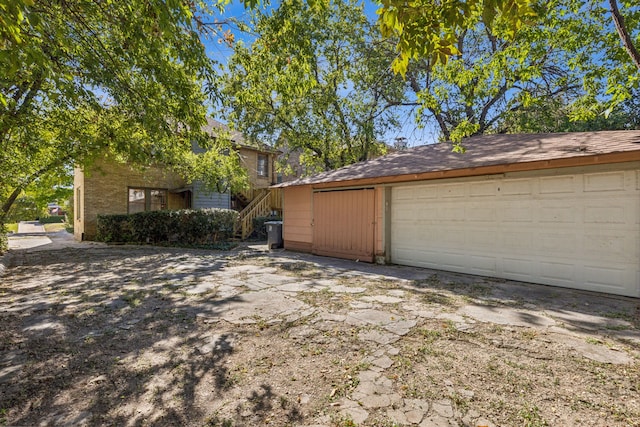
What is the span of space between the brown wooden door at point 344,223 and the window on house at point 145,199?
30.9 feet

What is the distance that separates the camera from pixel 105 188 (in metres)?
13.5

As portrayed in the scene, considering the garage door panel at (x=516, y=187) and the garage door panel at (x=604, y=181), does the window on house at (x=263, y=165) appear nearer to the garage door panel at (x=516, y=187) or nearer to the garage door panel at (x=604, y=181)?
the garage door panel at (x=516, y=187)

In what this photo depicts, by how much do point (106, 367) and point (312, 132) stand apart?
1239cm

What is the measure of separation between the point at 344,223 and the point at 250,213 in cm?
725

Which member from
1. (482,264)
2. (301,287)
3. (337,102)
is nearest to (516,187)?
(482,264)

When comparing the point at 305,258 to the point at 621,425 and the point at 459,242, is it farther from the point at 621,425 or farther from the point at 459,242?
the point at 621,425

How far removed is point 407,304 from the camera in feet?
14.6

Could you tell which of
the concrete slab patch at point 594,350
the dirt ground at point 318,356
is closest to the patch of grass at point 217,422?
the dirt ground at point 318,356

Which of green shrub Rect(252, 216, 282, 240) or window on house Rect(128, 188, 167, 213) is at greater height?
window on house Rect(128, 188, 167, 213)

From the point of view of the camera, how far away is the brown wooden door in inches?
327

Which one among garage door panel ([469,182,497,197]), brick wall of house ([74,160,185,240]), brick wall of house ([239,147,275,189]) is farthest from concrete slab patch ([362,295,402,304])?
brick wall of house ([239,147,275,189])

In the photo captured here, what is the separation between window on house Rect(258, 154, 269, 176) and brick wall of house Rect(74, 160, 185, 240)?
545 centimetres

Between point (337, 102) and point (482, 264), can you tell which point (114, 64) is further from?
point (337, 102)

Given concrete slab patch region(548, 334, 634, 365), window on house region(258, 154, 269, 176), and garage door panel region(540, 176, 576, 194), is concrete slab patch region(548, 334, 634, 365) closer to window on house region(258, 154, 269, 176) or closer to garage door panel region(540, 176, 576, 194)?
garage door panel region(540, 176, 576, 194)
